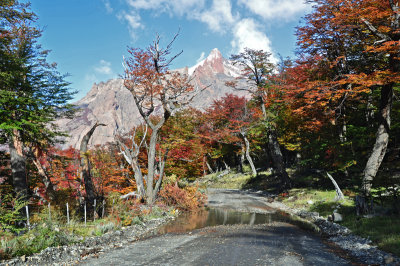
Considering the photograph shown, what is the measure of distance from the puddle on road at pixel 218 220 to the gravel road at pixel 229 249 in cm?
168

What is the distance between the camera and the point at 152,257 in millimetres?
8000

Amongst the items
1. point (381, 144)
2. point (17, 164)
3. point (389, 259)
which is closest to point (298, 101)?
point (381, 144)

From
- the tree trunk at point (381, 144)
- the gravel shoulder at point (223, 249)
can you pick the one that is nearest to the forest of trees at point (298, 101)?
the tree trunk at point (381, 144)

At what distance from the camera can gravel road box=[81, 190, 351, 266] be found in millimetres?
7160

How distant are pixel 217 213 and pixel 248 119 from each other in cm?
2064

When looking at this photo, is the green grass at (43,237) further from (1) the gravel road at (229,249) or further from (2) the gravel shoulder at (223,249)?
(1) the gravel road at (229,249)

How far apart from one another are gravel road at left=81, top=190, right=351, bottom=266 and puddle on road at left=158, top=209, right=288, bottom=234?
1.68 meters

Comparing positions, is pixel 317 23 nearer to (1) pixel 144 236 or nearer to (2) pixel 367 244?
(2) pixel 367 244

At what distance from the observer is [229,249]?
27.1 feet

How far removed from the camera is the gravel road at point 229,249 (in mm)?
7160

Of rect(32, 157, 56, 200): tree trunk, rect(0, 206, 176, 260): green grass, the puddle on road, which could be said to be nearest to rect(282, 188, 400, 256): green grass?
the puddle on road

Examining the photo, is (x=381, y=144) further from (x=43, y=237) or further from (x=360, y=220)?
(x=43, y=237)

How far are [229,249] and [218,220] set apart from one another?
20.7 ft

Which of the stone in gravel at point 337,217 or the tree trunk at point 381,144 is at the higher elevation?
the tree trunk at point 381,144
